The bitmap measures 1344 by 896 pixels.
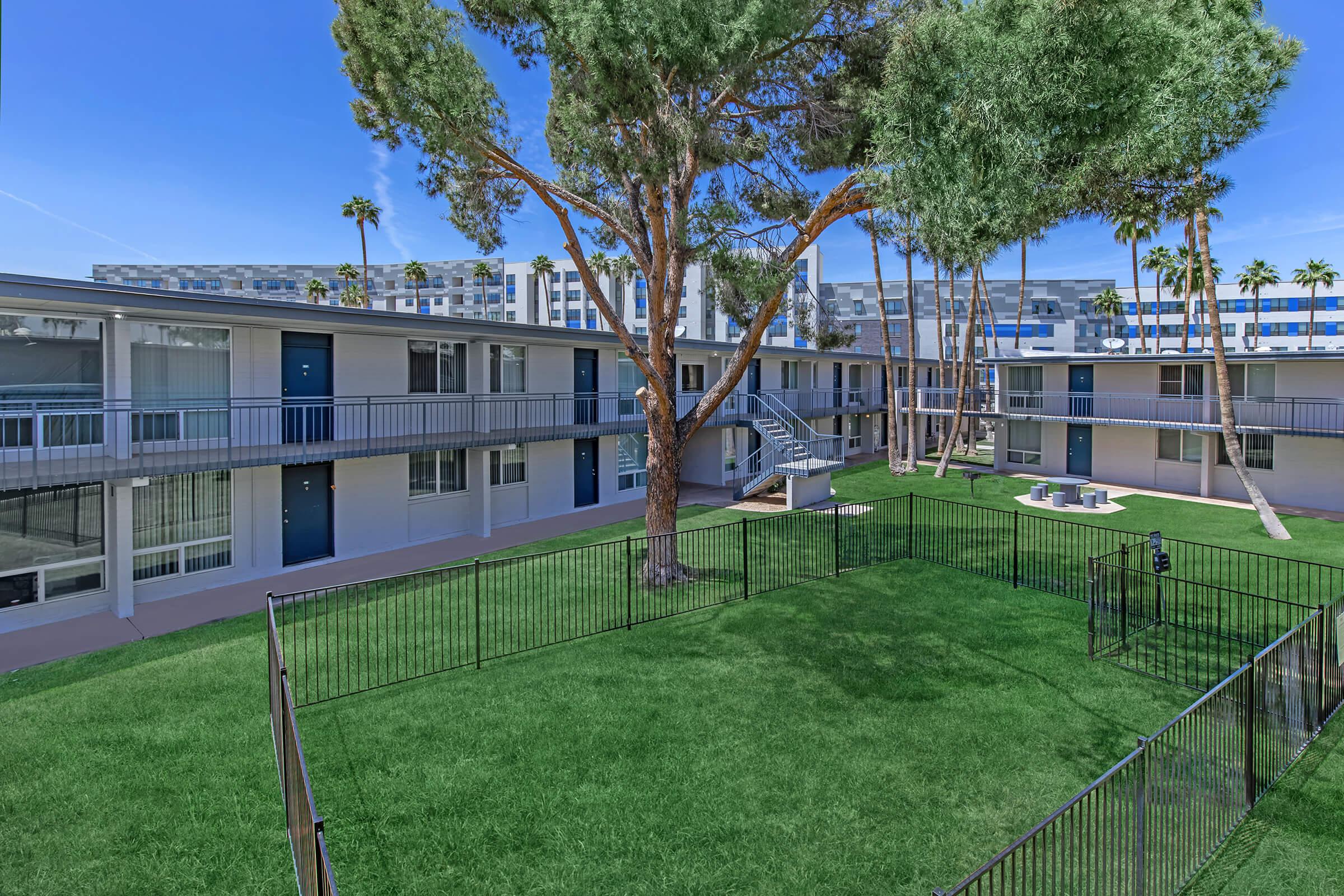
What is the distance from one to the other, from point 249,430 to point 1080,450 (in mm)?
28532

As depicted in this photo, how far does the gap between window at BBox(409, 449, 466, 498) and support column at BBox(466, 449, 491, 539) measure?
217mm

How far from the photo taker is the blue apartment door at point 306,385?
14516 millimetres

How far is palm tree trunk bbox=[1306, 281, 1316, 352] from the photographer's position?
6034 cm

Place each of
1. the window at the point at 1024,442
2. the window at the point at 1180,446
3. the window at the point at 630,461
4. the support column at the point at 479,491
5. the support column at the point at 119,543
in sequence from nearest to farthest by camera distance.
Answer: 1. the support column at the point at 119,543
2. the support column at the point at 479,491
3. the window at the point at 630,461
4. the window at the point at 1180,446
5. the window at the point at 1024,442

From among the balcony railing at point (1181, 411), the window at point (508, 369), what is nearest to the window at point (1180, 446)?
the balcony railing at point (1181, 411)

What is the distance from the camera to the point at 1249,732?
5.98m

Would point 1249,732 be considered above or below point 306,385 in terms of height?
below

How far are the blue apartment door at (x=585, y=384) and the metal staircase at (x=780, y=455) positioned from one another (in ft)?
17.1

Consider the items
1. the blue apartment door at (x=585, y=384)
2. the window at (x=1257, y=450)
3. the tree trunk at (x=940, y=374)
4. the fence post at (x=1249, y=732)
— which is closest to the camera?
the fence post at (x=1249, y=732)

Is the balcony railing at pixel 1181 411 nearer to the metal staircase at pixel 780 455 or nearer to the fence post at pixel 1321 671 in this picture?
the metal staircase at pixel 780 455

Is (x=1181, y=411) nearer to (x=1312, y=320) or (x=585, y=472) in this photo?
(x=585, y=472)

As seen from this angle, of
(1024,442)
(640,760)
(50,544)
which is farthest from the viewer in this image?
(1024,442)

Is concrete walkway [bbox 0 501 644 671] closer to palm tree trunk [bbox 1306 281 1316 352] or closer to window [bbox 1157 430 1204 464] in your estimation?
window [bbox 1157 430 1204 464]

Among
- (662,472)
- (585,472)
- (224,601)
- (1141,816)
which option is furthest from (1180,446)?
(224,601)
